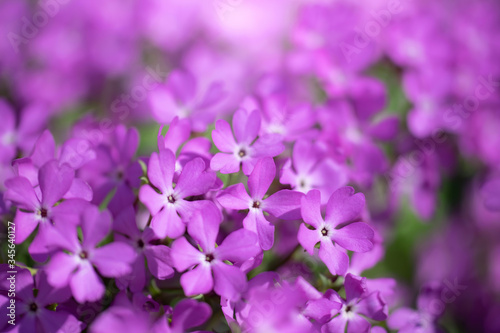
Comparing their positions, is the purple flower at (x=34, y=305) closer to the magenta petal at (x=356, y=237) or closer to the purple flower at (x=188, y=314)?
the purple flower at (x=188, y=314)

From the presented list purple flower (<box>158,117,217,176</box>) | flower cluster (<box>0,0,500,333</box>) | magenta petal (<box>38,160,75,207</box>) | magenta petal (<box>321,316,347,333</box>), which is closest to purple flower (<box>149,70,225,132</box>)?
flower cluster (<box>0,0,500,333</box>)

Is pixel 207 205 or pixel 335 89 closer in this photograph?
pixel 207 205

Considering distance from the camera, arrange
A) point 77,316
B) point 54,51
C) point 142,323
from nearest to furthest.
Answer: point 142,323, point 77,316, point 54,51

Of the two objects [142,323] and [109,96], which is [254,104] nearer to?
[142,323]

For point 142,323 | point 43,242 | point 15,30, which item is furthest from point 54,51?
point 142,323

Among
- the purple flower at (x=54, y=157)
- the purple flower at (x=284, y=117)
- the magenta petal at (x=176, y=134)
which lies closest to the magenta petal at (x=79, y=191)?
the purple flower at (x=54, y=157)

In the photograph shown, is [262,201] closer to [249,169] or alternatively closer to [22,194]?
[249,169]

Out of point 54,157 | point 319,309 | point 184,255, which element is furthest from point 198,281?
point 54,157
